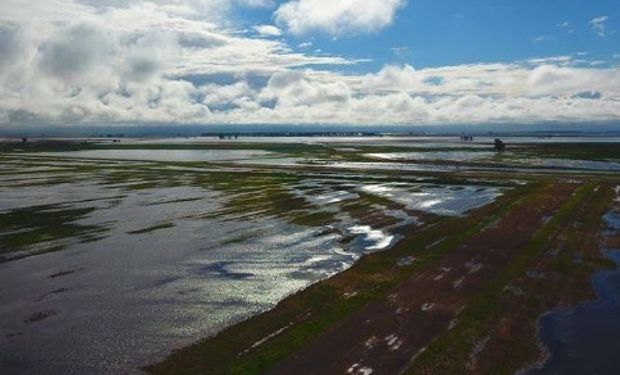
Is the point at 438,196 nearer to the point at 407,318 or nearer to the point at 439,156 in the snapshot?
the point at 407,318

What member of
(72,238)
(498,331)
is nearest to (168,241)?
(72,238)

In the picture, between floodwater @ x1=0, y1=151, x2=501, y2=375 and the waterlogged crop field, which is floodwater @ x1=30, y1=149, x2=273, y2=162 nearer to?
floodwater @ x1=0, y1=151, x2=501, y2=375

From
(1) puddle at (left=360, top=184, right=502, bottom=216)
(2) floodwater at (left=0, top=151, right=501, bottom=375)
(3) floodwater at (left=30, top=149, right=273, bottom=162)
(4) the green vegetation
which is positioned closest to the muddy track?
(2) floodwater at (left=0, top=151, right=501, bottom=375)

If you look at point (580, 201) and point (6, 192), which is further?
point (6, 192)

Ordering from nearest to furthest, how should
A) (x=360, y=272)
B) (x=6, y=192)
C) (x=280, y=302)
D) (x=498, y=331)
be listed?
(x=498, y=331) → (x=280, y=302) → (x=360, y=272) → (x=6, y=192)

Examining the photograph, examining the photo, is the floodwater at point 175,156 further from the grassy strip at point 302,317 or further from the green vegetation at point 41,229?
the grassy strip at point 302,317

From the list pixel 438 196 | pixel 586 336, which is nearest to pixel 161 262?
pixel 586 336

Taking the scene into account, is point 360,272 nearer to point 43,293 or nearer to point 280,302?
point 280,302
